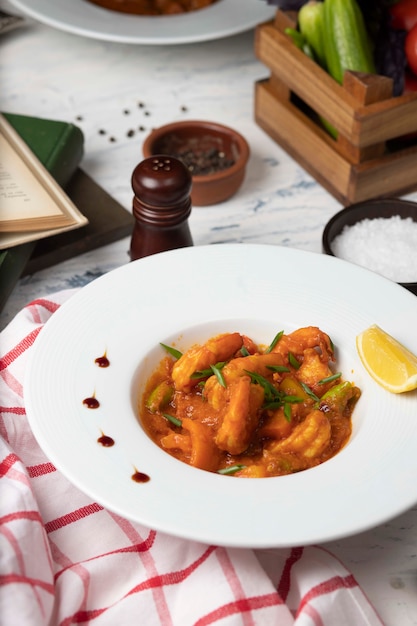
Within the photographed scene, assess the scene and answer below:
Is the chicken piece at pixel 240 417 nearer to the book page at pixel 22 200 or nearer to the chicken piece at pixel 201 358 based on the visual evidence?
the chicken piece at pixel 201 358

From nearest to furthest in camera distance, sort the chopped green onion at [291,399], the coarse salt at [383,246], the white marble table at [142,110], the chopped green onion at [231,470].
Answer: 1. the chopped green onion at [231,470]
2. the chopped green onion at [291,399]
3. the coarse salt at [383,246]
4. the white marble table at [142,110]

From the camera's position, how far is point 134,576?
4.58 ft

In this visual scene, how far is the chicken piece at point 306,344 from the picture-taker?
160 cm

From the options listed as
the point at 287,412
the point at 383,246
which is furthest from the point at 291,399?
the point at 383,246

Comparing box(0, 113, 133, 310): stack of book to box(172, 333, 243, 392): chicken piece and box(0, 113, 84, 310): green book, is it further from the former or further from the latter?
box(172, 333, 243, 392): chicken piece

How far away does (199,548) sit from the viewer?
4.65 feet

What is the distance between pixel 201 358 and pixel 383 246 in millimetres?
690

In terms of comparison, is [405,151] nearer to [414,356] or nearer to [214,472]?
[414,356]

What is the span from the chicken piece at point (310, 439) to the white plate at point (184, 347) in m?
0.05

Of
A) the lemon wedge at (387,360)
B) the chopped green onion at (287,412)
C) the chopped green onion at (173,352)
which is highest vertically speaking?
the lemon wedge at (387,360)

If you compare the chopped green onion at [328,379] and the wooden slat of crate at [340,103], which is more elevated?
the wooden slat of crate at [340,103]

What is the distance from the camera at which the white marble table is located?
2.28 metres

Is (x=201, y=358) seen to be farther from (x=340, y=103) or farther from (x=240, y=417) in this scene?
(x=340, y=103)

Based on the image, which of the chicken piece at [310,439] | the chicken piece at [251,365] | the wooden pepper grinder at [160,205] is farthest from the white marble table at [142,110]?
the chicken piece at [310,439]
